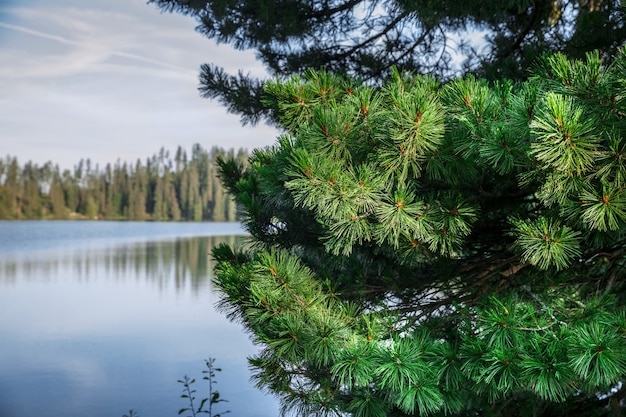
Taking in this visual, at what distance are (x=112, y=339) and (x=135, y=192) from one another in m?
11.8

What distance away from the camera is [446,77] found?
296 centimetres

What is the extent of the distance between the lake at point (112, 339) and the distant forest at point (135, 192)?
5.01m

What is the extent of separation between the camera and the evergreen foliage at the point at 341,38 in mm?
2838

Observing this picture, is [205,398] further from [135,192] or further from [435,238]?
[135,192]

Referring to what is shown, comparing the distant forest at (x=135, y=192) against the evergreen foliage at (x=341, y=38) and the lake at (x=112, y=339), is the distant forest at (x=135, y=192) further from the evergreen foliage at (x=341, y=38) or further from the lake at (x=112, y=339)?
the evergreen foliage at (x=341, y=38)

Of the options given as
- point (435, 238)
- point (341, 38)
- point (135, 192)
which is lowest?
point (435, 238)

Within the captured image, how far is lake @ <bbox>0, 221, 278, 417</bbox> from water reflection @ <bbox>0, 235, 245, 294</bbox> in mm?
16

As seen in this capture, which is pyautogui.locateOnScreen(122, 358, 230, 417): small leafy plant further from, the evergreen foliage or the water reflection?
the water reflection

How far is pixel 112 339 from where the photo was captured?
5.75 meters

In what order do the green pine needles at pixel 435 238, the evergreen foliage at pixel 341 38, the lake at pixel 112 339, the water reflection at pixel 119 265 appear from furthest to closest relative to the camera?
1. the water reflection at pixel 119 265
2. the lake at pixel 112 339
3. the evergreen foliage at pixel 341 38
4. the green pine needles at pixel 435 238

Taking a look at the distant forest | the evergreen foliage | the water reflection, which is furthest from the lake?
the distant forest

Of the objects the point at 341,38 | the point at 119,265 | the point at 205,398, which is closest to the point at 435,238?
the point at 341,38

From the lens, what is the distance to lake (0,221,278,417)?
4.32 metres

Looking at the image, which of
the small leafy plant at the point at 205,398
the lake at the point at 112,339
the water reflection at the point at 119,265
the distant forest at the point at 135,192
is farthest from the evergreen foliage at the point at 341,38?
the distant forest at the point at 135,192
